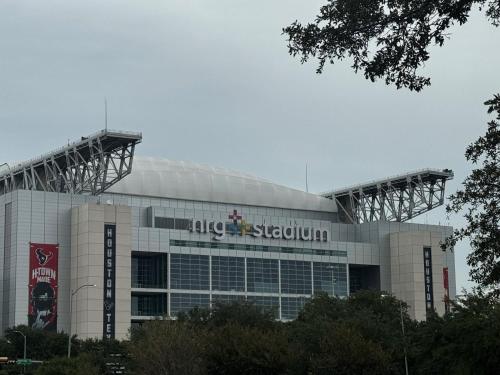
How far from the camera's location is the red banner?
142 metres

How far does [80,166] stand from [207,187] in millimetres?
23222

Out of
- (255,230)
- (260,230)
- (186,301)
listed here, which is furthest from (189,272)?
(260,230)

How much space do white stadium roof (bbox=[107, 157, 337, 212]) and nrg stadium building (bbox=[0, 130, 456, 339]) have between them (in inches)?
8.4

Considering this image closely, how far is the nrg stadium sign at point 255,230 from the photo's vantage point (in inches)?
6250

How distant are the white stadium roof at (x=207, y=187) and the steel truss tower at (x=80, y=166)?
31.1 feet

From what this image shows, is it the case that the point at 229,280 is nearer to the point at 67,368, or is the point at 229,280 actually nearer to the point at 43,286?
the point at 43,286

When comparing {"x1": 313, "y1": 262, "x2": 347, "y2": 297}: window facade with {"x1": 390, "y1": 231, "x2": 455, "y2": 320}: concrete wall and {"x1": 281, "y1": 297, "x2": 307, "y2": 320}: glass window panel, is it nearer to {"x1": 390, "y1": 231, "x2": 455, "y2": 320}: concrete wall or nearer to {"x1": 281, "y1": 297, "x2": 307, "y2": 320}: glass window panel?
{"x1": 281, "y1": 297, "x2": 307, "y2": 320}: glass window panel

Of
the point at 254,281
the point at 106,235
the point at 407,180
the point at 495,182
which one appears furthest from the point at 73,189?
the point at 495,182

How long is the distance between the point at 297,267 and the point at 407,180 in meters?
22.3

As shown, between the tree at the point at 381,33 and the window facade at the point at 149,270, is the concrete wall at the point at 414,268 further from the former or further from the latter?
the tree at the point at 381,33

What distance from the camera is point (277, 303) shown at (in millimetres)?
163000

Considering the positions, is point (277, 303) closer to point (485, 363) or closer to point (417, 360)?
point (417, 360)

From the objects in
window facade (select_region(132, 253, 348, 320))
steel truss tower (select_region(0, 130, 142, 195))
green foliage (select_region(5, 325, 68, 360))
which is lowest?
green foliage (select_region(5, 325, 68, 360))

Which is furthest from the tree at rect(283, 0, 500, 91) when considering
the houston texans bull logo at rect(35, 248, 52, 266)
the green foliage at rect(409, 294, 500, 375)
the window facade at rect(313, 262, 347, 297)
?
the window facade at rect(313, 262, 347, 297)
